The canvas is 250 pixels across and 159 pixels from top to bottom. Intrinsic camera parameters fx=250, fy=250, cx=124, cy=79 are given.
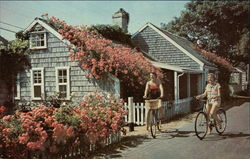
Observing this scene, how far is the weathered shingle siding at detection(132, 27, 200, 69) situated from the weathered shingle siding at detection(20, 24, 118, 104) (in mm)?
9072

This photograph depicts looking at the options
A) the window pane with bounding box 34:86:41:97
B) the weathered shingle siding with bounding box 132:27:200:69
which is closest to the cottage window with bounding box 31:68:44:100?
the window pane with bounding box 34:86:41:97

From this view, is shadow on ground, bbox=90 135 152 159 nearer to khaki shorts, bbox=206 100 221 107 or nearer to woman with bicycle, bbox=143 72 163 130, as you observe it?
woman with bicycle, bbox=143 72 163 130

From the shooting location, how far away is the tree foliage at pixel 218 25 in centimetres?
3009

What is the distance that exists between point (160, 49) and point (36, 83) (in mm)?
10614

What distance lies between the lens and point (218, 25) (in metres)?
32.2

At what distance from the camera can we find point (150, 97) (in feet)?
26.9

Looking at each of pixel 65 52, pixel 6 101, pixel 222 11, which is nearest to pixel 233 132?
pixel 65 52

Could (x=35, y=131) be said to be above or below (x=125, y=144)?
above

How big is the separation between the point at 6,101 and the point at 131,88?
6.11m

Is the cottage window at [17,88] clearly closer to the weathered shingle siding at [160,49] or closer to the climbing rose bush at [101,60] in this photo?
the climbing rose bush at [101,60]

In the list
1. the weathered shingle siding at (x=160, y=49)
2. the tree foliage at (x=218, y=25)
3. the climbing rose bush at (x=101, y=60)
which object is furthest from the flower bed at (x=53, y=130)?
the tree foliage at (x=218, y=25)

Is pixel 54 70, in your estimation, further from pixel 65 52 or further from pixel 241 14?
pixel 241 14

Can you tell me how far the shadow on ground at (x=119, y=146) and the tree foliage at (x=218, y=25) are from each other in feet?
80.3

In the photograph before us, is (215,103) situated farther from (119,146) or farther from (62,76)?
(62,76)
